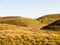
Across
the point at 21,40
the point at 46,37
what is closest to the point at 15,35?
the point at 21,40

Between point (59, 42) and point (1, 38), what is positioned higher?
point (1, 38)

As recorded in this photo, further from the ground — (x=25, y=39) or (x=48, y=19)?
(x=25, y=39)

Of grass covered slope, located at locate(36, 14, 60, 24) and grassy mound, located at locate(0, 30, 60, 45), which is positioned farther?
grass covered slope, located at locate(36, 14, 60, 24)

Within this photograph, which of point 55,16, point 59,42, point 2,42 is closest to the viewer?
point 2,42

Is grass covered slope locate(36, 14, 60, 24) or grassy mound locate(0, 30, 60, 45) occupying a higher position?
grassy mound locate(0, 30, 60, 45)

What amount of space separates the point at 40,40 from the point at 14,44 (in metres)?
5.63

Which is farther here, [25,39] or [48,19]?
[48,19]

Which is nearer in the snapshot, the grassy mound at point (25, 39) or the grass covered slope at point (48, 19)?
the grassy mound at point (25, 39)

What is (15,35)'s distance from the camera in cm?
3347

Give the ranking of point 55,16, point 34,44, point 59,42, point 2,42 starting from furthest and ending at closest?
point 55,16
point 59,42
point 34,44
point 2,42

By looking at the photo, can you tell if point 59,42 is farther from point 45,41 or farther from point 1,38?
point 1,38

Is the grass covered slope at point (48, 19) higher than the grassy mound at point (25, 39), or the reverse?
the grassy mound at point (25, 39)

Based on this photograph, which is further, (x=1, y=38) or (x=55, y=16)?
(x=55, y=16)

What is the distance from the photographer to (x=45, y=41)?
34188mm
